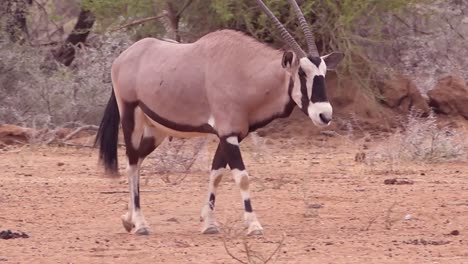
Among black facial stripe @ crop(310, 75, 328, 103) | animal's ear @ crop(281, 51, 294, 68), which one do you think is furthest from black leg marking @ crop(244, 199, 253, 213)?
animal's ear @ crop(281, 51, 294, 68)

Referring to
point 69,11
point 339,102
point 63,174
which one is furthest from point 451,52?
point 69,11

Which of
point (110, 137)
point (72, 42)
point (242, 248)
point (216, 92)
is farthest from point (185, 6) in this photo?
point (242, 248)

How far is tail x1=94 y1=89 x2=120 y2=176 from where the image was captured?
983 centimetres

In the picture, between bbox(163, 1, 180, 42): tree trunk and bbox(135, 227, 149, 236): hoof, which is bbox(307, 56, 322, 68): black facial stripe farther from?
bbox(163, 1, 180, 42): tree trunk

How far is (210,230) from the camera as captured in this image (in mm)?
8992

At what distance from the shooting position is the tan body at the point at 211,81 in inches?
346

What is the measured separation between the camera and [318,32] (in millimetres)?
16156

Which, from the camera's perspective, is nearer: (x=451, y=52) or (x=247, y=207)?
(x=247, y=207)

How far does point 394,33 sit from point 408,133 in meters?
4.62

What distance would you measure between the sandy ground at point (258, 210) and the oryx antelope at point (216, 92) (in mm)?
514

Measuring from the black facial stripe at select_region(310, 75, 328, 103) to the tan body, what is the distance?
27 cm

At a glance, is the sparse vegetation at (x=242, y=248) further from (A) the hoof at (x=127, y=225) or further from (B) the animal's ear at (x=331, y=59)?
(B) the animal's ear at (x=331, y=59)

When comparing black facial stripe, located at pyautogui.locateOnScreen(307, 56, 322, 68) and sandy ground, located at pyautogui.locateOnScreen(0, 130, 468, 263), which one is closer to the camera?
sandy ground, located at pyautogui.locateOnScreen(0, 130, 468, 263)

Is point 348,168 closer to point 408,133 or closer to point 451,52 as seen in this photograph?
point 408,133
